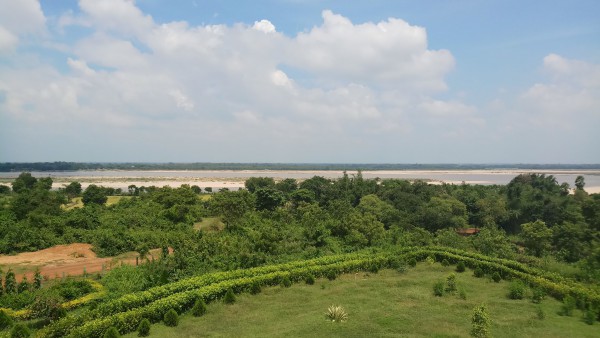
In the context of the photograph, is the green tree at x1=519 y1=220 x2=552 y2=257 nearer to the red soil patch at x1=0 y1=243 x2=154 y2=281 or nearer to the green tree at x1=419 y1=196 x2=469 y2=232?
the green tree at x1=419 y1=196 x2=469 y2=232

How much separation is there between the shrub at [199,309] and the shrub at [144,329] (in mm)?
2620

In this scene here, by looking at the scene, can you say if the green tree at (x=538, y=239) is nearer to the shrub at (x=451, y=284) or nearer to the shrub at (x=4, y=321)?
the shrub at (x=451, y=284)

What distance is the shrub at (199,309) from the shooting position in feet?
62.0

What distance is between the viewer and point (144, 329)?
16562mm

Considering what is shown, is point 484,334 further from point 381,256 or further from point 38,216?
point 38,216

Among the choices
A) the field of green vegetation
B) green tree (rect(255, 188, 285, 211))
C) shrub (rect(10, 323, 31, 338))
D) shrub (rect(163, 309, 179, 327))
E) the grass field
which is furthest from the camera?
green tree (rect(255, 188, 285, 211))

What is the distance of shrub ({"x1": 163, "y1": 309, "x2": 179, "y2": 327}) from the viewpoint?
17812mm

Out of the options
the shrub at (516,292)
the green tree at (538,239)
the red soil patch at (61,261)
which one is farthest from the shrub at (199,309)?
the green tree at (538,239)

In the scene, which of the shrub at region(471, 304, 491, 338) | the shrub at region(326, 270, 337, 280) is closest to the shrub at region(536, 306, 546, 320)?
the shrub at region(471, 304, 491, 338)

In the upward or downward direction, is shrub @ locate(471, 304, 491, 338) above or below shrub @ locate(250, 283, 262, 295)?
above

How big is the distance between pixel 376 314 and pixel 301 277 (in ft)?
21.2

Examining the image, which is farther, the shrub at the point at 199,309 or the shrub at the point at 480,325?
the shrub at the point at 199,309

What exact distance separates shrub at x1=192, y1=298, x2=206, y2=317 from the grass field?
277mm

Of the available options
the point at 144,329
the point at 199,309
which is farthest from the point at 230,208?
the point at 144,329
